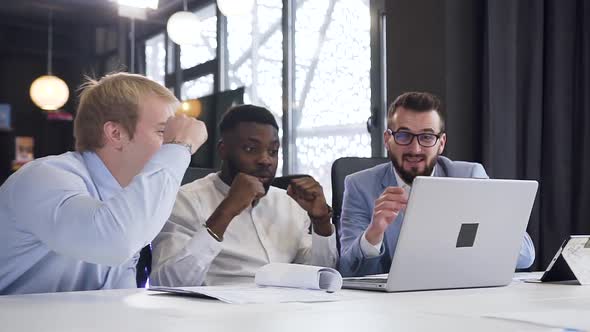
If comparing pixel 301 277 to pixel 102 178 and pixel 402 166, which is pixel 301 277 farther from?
pixel 402 166

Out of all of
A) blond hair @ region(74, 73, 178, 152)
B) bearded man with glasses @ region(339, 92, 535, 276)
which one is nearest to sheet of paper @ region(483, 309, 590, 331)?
blond hair @ region(74, 73, 178, 152)

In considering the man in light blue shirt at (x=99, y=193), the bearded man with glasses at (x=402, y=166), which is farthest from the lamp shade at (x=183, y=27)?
the man in light blue shirt at (x=99, y=193)

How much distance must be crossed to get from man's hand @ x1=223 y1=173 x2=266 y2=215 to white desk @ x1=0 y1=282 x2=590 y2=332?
1.99 ft

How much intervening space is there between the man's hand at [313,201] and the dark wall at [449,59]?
1513mm

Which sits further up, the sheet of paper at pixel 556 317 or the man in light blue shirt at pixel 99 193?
the man in light blue shirt at pixel 99 193

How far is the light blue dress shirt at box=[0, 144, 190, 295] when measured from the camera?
136 centimetres

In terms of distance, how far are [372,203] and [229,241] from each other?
0.53 meters

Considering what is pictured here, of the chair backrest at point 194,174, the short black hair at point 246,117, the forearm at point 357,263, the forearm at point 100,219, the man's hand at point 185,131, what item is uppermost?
the short black hair at point 246,117

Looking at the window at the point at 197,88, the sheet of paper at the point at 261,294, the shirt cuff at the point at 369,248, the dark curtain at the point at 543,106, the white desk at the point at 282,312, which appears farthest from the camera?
the window at the point at 197,88

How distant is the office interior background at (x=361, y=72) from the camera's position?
11.6 ft

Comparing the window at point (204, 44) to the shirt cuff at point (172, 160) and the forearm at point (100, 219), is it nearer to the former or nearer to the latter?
the shirt cuff at point (172, 160)

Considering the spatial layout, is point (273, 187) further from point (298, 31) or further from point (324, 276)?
point (298, 31)

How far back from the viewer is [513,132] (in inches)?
140

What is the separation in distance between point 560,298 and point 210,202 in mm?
1124
